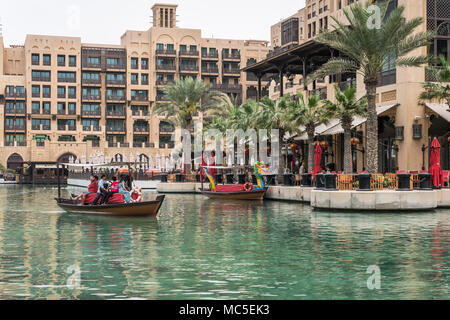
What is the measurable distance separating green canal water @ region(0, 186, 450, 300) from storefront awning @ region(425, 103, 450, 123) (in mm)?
9235

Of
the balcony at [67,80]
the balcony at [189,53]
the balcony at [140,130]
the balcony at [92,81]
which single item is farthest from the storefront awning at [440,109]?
the balcony at [67,80]

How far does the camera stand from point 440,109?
36094mm

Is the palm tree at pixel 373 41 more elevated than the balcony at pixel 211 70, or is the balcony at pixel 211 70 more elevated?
the balcony at pixel 211 70

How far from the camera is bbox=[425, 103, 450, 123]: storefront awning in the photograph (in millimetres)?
35044

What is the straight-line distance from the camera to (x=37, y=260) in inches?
612

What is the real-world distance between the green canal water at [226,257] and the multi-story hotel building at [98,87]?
239 feet

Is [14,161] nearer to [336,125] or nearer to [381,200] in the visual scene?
[336,125]

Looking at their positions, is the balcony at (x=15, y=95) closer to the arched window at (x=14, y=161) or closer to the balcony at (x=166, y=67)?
the arched window at (x=14, y=161)

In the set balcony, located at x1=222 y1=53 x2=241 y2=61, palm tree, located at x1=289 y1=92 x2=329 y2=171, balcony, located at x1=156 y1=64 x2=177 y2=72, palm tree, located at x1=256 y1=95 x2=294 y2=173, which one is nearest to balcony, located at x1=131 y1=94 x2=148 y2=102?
balcony, located at x1=156 y1=64 x2=177 y2=72

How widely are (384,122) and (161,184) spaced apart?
2065 centimetres

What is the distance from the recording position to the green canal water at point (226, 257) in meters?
11.9

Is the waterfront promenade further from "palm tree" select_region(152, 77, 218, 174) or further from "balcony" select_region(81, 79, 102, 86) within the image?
"balcony" select_region(81, 79, 102, 86)

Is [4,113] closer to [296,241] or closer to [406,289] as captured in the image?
[296,241]

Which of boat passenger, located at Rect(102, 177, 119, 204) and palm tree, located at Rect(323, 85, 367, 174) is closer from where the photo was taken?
boat passenger, located at Rect(102, 177, 119, 204)
